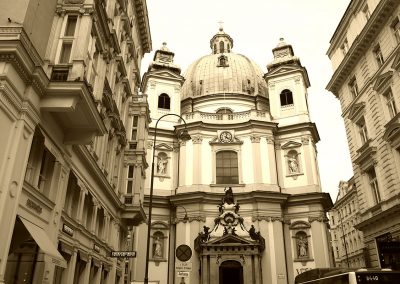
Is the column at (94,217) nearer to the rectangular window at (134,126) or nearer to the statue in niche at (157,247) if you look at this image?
the rectangular window at (134,126)

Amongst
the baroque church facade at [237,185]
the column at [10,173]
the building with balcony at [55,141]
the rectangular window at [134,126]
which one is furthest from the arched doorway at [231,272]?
the column at [10,173]

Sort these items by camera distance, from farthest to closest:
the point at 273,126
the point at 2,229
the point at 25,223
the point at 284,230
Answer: the point at 273,126 → the point at 284,230 → the point at 25,223 → the point at 2,229

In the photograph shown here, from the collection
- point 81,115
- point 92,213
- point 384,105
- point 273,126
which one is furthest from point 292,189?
point 81,115

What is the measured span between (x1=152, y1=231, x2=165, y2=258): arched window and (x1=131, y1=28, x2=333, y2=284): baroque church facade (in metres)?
0.10

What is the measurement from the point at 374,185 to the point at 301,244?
1426cm

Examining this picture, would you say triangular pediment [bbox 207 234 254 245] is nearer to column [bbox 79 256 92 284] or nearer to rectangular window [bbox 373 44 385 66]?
rectangular window [bbox 373 44 385 66]

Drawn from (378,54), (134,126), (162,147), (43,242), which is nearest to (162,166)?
(162,147)

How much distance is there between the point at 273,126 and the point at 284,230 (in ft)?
36.5

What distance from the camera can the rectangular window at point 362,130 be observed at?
85.0ft

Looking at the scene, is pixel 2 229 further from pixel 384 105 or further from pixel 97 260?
pixel 384 105

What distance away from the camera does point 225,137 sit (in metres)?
42.1

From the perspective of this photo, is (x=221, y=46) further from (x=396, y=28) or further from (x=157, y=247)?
(x=396, y=28)

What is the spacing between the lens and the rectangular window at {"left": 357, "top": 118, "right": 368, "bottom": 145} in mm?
25914

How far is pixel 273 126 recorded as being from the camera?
41594 millimetres
